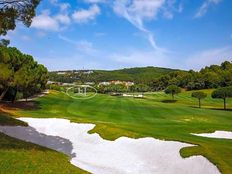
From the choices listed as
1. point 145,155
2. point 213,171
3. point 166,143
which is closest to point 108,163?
point 145,155

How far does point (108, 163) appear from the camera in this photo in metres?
26.1

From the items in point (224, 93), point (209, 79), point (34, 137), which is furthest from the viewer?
point (209, 79)

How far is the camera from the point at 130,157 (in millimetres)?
27234

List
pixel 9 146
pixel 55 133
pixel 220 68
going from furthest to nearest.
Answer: pixel 220 68
pixel 55 133
pixel 9 146

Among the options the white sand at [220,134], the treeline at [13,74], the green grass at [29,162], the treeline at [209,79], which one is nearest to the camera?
the green grass at [29,162]

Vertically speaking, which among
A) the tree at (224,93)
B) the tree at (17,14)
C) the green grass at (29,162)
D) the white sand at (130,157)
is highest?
the tree at (17,14)

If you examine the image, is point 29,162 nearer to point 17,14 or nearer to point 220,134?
point 17,14

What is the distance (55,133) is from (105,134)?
7.51 m

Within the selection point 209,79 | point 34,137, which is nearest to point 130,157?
point 34,137

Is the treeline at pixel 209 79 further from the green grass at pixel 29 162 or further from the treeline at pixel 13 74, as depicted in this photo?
the green grass at pixel 29 162

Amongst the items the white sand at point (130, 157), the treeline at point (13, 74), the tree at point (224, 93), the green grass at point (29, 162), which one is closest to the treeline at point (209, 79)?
the tree at point (224, 93)

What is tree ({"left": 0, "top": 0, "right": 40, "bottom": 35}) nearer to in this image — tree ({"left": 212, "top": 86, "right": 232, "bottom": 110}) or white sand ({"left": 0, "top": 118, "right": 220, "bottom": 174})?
white sand ({"left": 0, "top": 118, "right": 220, "bottom": 174})

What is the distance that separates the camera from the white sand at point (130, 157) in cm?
2277

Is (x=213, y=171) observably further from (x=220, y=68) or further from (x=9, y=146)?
(x=220, y=68)
